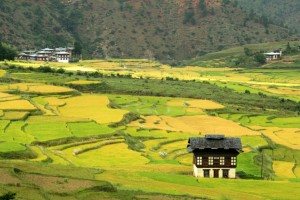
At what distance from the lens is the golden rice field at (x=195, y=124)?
5856cm

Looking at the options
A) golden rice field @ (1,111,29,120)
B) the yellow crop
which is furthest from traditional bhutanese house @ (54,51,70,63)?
golden rice field @ (1,111,29,120)

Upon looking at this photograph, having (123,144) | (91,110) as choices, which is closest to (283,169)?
(123,144)

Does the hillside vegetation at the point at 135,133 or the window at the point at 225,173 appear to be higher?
the hillside vegetation at the point at 135,133

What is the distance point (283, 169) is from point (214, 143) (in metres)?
7.29

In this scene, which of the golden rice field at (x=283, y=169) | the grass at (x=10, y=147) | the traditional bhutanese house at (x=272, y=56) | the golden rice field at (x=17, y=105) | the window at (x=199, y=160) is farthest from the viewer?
the traditional bhutanese house at (x=272, y=56)

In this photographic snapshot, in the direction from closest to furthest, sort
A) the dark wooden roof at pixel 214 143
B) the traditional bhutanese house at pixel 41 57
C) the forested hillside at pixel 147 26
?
1. the dark wooden roof at pixel 214 143
2. the traditional bhutanese house at pixel 41 57
3. the forested hillside at pixel 147 26

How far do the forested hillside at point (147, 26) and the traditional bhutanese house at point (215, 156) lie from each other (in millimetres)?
119253

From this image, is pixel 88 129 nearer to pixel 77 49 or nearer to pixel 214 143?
pixel 214 143


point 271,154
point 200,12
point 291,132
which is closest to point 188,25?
point 200,12

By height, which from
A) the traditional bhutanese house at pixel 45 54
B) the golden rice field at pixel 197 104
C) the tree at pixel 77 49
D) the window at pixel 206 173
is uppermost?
the tree at pixel 77 49

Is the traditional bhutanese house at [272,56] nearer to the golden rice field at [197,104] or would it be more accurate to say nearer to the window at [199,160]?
the golden rice field at [197,104]

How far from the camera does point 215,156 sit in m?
40.7

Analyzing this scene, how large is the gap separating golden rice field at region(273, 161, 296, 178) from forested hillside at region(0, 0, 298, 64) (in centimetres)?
11476

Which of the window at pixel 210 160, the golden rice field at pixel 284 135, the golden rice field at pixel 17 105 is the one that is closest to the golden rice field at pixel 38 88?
the golden rice field at pixel 17 105
